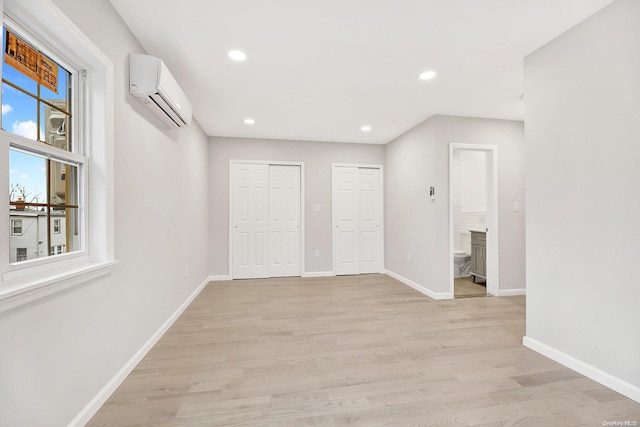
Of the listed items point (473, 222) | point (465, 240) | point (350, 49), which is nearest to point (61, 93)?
point (350, 49)

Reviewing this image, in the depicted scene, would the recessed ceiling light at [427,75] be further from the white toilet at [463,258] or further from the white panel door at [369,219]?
the white toilet at [463,258]

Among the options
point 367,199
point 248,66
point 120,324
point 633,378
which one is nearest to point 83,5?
point 248,66

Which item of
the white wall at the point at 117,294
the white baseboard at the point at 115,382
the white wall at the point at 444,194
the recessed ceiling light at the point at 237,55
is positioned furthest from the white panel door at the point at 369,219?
the white baseboard at the point at 115,382

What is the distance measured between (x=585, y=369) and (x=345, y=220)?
11.6ft

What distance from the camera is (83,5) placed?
1.42 meters

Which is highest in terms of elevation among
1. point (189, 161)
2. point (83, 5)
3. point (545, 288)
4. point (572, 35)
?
point (572, 35)

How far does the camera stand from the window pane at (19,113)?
1120 mm

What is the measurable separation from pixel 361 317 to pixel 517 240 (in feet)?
8.54

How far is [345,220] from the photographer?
4.92 m

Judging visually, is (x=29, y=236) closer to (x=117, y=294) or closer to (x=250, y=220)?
(x=117, y=294)

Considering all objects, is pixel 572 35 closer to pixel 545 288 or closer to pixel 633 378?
pixel 545 288

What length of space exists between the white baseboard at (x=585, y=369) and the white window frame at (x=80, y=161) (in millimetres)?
3245

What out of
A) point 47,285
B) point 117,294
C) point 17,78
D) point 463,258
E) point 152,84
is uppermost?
point 152,84

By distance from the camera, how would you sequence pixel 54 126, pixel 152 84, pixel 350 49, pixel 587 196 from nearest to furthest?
pixel 54 126 → pixel 587 196 → pixel 152 84 → pixel 350 49
